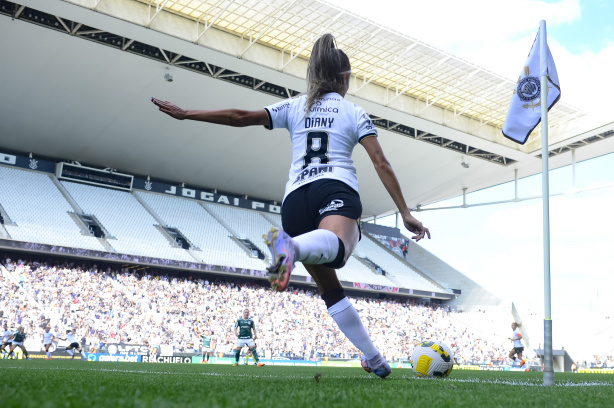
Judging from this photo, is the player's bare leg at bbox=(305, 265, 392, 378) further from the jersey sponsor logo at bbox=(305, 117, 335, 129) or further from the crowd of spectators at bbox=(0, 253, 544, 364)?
the crowd of spectators at bbox=(0, 253, 544, 364)

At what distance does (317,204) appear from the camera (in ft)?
11.0

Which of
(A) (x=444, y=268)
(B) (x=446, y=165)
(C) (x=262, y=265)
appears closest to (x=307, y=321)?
(C) (x=262, y=265)

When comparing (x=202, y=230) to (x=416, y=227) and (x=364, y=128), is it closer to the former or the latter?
(x=364, y=128)

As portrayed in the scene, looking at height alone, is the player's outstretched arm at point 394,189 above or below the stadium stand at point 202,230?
below

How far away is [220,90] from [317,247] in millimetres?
23567

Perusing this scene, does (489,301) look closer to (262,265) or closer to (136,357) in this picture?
(262,265)

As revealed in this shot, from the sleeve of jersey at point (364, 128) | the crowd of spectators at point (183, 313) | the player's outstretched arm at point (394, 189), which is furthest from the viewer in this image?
the crowd of spectators at point (183, 313)

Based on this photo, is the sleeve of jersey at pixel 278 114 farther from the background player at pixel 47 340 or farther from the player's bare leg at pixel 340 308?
the background player at pixel 47 340

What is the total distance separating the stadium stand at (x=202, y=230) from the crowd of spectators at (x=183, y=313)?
1280 millimetres

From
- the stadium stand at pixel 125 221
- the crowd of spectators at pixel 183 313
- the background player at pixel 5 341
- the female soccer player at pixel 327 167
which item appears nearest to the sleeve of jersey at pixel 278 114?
the female soccer player at pixel 327 167

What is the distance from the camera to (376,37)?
23953 mm

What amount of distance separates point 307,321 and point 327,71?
2629cm

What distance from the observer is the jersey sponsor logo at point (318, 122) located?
3.60 meters

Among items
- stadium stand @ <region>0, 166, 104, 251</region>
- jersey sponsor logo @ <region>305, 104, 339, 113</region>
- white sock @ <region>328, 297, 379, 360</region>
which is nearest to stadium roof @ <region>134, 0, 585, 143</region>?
stadium stand @ <region>0, 166, 104, 251</region>
